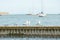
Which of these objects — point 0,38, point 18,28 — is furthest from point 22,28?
point 0,38

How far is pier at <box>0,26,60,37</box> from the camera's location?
4501 cm

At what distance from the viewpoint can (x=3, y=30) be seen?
45.6 meters

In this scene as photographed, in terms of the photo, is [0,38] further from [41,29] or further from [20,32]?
[41,29]

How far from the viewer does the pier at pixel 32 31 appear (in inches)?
1772

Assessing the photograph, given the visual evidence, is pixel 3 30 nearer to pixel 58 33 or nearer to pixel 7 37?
pixel 7 37

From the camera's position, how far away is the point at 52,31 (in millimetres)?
45250

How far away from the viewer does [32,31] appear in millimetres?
45406

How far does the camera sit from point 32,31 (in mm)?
45406

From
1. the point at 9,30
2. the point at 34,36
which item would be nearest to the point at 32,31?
the point at 34,36

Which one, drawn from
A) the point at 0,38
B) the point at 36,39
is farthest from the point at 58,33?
the point at 0,38

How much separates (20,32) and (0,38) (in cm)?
361

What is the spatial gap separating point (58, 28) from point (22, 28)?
6.23 meters

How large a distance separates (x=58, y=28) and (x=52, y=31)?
122 cm

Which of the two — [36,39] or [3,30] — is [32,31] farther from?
[3,30]
